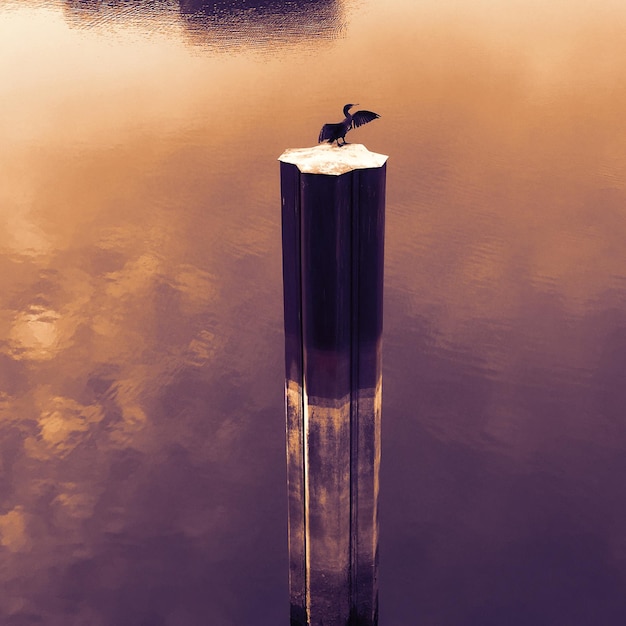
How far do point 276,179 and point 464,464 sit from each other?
1134cm

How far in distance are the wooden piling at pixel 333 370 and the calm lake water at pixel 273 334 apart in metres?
2.38

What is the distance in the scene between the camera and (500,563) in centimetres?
1098

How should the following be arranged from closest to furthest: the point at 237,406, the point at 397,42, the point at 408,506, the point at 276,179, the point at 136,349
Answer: the point at 408,506 → the point at 237,406 → the point at 136,349 → the point at 276,179 → the point at 397,42

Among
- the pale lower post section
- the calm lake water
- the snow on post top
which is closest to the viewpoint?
the snow on post top

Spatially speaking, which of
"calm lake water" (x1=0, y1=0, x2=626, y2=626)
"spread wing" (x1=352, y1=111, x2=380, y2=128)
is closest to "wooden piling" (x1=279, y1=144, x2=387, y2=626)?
"spread wing" (x1=352, y1=111, x2=380, y2=128)

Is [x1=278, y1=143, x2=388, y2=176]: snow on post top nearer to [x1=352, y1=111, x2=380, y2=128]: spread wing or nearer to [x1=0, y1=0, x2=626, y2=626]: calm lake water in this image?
[x1=352, y1=111, x2=380, y2=128]: spread wing

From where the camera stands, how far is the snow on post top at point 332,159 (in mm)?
6375

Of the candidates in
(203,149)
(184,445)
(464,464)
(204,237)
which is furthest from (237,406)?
(203,149)

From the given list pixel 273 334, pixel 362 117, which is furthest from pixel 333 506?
pixel 273 334

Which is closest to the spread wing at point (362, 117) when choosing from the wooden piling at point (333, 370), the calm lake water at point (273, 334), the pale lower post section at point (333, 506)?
the wooden piling at point (333, 370)

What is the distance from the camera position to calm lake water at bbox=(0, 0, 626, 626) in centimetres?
1102

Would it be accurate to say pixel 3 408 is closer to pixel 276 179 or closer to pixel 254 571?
pixel 254 571

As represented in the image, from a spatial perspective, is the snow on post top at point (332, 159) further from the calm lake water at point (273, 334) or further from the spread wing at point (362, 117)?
the calm lake water at point (273, 334)

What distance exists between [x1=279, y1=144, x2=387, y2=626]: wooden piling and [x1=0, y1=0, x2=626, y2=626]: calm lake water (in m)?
2.38
